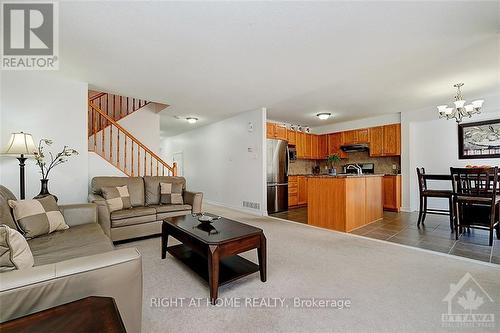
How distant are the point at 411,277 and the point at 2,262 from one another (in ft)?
10.1

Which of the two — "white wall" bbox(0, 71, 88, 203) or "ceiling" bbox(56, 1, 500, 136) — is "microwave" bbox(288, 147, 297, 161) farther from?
"white wall" bbox(0, 71, 88, 203)

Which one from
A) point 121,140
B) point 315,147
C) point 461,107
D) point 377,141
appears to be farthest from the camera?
point 315,147

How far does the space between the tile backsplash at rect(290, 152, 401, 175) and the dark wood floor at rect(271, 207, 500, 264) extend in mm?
1619

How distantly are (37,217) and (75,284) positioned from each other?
5.21ft

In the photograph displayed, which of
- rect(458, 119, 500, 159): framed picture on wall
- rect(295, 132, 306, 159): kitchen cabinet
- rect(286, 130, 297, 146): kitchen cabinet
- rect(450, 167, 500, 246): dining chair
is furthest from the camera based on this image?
rect(295, 132, 306, 159): kitchen cabinet

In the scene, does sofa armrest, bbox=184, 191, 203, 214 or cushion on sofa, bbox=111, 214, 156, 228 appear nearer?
cushion on sofa, bbox=111, 214, 156, 228

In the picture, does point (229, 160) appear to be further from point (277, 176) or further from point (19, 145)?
point (19, 145)

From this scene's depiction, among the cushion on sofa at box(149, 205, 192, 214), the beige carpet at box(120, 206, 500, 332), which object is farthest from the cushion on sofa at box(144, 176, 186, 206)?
the beige carpet at box(120, 206, 500, 332)

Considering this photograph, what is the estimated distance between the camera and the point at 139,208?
343cm

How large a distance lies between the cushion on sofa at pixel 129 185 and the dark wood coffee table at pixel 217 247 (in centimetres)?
144

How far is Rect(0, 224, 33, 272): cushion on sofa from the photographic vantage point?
1.19 meters

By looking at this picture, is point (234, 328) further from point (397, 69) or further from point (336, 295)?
point (397, 69)

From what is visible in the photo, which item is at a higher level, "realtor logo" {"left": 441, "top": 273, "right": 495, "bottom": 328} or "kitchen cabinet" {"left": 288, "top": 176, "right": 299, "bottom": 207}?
"kitchen cabinet" {"left": 288, "top": 176, "right": 299, "bottom": 207}

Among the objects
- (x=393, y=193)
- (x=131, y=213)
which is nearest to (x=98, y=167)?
(x=131, y=213)
